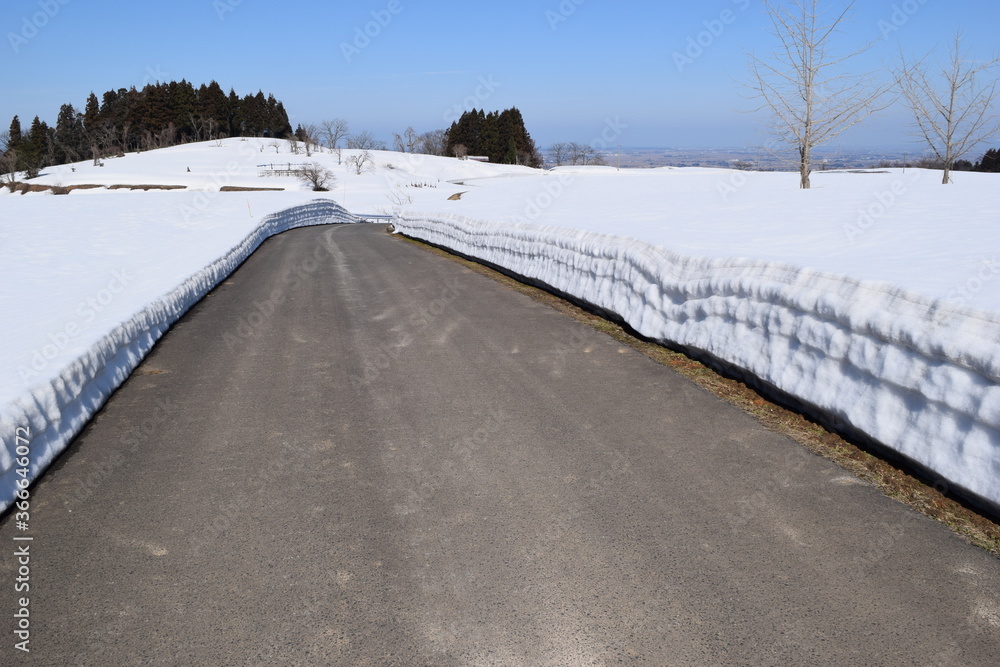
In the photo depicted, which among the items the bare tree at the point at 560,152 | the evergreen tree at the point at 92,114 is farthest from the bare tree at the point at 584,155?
the evergreen tree at the point at 92,114

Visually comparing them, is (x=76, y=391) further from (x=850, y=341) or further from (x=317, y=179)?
(x=317, y=179)

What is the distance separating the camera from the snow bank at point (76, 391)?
4.38 metres

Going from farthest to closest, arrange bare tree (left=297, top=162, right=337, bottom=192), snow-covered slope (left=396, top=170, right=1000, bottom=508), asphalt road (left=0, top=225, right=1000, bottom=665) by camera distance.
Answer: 1. bare tree (left=297, top=162, right=337, bottom=192)
2. snow-covered slope (left=396, top=170, right=1000, bottom=508)
3. asphalt road (left=0, top=225, right=1000, bottom=665)

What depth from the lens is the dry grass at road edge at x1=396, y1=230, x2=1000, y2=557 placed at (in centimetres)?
385

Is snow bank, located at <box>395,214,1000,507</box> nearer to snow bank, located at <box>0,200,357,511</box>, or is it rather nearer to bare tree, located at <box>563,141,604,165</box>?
snow bank, located at <box>0,200,357,511</box>

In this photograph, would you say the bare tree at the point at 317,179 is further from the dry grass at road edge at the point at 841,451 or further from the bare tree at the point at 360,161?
the dry grass at road edge at the point at 841,451

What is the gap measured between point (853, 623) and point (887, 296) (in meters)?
2.73

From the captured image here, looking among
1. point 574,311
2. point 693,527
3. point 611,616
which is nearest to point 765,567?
point 693,527

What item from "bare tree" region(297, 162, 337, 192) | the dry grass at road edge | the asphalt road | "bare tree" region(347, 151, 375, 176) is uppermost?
"bare tree" region(347, 151, 375, 176)

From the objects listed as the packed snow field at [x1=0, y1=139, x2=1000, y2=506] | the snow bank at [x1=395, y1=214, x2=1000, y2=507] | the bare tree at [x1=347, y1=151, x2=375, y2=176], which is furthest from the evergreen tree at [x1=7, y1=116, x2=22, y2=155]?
the snow bank at [x1=395, y1=214, x2=1000, y2=507]

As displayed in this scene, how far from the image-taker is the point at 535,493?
4.27 meters

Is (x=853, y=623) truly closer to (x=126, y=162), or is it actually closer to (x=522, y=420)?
(x=522, y=420)

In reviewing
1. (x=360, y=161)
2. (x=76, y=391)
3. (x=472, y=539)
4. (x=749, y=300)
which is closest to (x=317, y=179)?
(x=360, y=161)

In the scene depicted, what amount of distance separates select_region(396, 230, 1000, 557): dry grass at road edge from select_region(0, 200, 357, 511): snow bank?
18.3 ft
